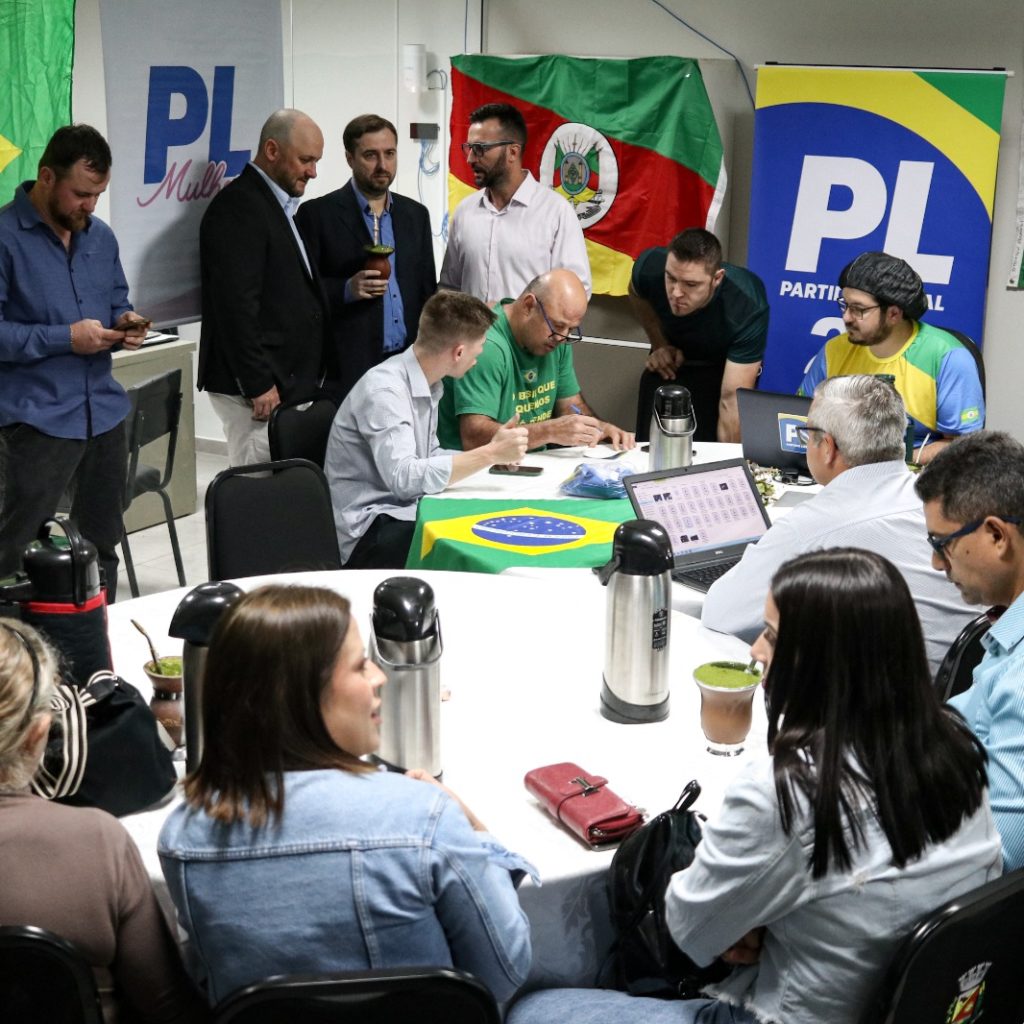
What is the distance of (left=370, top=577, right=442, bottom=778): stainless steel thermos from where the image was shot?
2.01 m

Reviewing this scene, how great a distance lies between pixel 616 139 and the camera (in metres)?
6.15

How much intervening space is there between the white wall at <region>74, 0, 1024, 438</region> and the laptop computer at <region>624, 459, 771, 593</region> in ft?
9.90

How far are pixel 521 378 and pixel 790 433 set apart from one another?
938 mm

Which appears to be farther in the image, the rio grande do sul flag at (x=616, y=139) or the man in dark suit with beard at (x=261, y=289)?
the rio grande do sul flag at (x=616, y=139)

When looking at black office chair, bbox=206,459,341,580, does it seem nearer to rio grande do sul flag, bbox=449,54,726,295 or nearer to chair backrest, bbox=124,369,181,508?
chair backrest, bbox=124,369,181,508

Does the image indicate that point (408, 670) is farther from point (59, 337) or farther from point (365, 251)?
point (365, 251)

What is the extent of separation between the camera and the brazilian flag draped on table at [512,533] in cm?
321

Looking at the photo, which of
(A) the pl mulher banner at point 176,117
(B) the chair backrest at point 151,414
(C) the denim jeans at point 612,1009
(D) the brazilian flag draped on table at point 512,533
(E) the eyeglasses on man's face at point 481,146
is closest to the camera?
(C) the denim jeans at point 612,1009

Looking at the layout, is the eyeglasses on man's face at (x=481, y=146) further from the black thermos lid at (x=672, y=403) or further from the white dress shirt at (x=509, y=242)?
the black thermos lid at (x=672, y=403)

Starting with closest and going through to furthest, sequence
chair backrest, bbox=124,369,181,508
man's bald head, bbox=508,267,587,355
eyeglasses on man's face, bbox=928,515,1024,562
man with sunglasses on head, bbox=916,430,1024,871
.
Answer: man with sunglasses on head, bbox=916,430,1024,871 → eyeglasses on man's face, bbox=928,515,1024,562 → man's bald head, bbox=508,267,587,355 → chair backrest, bbox=124,369,181,508

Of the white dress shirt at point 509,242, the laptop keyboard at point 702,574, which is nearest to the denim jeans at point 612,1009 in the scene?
the laptop keyboard at point 702,574

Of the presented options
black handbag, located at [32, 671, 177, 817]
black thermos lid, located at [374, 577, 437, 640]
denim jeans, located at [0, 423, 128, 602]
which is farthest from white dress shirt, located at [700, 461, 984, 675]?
denim jeans, located at [0, 423, 128, 602]

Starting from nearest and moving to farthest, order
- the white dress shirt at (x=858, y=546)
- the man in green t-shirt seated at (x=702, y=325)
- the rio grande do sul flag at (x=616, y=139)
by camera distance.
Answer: the white dress shirt at (x=858, y=546) → the man in green t-shirt seated at (x=702, y=325) → the rio grande do sul flag at (x=616, y=139)

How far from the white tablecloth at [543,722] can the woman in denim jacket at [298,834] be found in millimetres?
332
